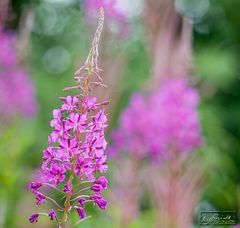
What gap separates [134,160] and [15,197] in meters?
1.32

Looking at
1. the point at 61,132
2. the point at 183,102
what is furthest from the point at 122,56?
the point at 61,132

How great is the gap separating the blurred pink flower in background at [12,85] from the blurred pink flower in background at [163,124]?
1.04 m

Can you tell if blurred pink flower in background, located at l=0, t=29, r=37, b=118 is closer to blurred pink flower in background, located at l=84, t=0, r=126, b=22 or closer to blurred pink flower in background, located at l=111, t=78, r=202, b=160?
blurred pink flower in background, located at l=84, t=0, r=126, b=22

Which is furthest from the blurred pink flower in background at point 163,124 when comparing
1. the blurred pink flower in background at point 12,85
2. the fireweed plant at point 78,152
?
the fireweed plant at point 78,152

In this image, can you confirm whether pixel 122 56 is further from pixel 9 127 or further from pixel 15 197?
pixel 15 197

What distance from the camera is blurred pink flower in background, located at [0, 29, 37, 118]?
3.90m

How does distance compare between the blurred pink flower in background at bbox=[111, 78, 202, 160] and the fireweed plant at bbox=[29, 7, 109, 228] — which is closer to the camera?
the fireweed plant at bbox=[29, 7, 109, 228]

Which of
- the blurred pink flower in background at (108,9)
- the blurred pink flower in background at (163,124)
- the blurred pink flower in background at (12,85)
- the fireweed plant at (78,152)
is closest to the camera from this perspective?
the fireweed plant at (78,152)

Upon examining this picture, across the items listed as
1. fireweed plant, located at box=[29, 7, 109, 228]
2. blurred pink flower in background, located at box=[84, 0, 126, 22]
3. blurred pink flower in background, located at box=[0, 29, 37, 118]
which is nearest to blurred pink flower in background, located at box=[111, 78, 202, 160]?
blurred pink flower in background, located at box=[84, 0, 126, 22]

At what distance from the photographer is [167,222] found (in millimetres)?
2803

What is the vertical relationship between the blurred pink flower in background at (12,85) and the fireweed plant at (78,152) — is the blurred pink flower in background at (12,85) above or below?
above

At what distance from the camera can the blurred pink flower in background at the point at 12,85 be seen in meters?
3.90

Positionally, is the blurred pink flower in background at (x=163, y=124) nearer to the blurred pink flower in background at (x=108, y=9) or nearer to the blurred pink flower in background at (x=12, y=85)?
the blurred pink flower in background at (x=108, y=9)

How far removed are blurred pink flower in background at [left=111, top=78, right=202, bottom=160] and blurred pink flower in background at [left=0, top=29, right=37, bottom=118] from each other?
1.04 meters
